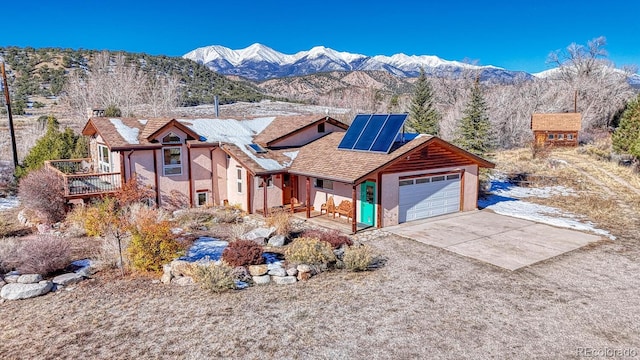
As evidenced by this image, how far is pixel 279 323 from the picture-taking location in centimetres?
916

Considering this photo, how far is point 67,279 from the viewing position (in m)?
11.4

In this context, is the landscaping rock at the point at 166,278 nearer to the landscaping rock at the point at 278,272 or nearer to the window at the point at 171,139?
the landscaping rock at the point at 278,272

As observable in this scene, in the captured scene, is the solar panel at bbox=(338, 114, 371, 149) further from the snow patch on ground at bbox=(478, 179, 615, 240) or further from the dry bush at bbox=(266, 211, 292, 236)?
the snow patch on ground at bbox=(478, 179, 615, 240)

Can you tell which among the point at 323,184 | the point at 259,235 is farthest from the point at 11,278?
the point at 323,184

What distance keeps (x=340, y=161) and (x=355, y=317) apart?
9.82 m

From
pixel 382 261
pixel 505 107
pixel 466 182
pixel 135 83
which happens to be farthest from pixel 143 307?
pixel 505 107

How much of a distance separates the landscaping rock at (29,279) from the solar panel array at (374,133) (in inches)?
492

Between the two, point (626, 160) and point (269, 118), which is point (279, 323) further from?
point (626, 160)

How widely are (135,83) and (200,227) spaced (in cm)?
3844

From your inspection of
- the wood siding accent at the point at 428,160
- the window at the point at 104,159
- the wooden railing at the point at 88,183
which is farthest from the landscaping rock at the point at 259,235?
the window at the point at 104,159

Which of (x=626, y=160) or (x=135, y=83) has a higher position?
(x=135, y=83)

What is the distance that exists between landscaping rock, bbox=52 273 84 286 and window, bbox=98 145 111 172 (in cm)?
987

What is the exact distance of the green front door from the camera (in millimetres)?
17719

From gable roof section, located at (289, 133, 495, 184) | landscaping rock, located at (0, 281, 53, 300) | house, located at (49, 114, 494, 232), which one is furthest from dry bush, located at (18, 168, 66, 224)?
gable roof section, located at (289, 133, 495, 184)
